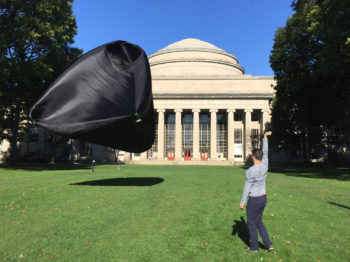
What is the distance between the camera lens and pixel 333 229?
24.4ft

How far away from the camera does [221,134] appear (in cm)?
5531

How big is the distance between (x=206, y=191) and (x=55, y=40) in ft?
76.7

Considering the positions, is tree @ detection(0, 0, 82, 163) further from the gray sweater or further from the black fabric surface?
the gray sweater

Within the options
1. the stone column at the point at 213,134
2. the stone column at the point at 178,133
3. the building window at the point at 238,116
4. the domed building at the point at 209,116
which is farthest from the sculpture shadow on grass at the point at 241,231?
the building window at the point at 238,116

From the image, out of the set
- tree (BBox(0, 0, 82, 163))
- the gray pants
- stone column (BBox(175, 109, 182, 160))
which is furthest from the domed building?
the gray pants

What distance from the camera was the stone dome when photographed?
209 ft

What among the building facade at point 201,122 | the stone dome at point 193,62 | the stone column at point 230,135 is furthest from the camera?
the stone dome at point 193,62

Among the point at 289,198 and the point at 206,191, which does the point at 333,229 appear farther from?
the point at 206,191

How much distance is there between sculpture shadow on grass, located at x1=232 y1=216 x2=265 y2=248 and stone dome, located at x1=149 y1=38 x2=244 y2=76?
56.2 m

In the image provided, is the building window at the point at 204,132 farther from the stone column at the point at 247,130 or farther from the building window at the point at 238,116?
the stone column at the point at 247,130

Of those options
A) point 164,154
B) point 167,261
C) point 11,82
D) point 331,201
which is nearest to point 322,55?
point 331,201

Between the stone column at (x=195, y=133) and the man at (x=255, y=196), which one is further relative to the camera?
the stone column at (x=195, y=133)

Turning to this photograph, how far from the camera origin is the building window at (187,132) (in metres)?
55.8

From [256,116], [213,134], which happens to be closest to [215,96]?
[213,134]
